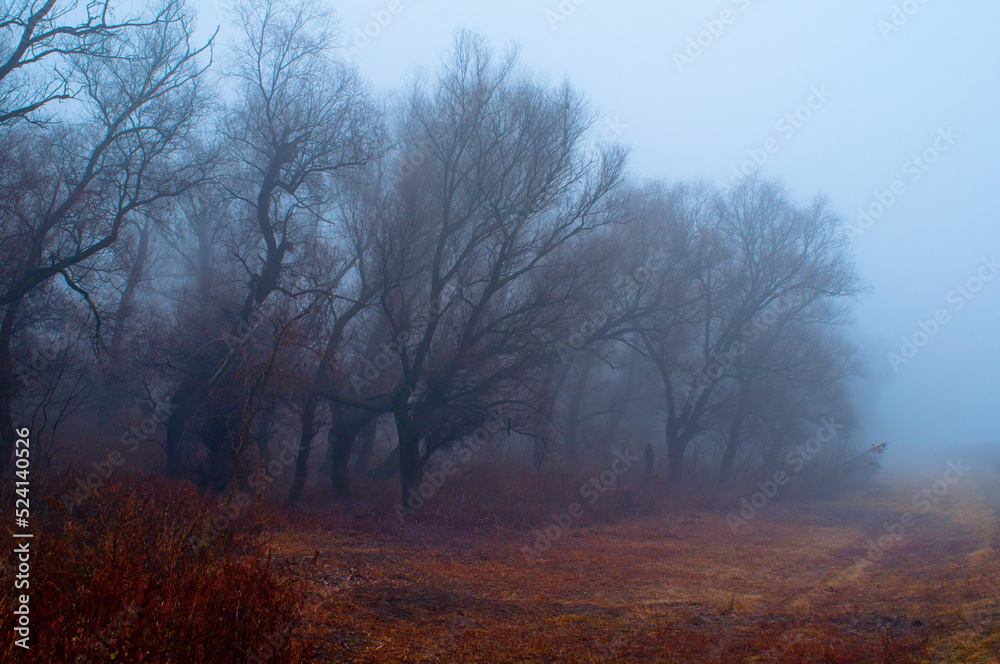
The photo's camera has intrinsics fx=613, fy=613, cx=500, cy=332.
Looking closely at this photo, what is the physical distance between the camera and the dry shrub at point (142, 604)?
3.92m

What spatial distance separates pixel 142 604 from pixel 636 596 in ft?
21.2

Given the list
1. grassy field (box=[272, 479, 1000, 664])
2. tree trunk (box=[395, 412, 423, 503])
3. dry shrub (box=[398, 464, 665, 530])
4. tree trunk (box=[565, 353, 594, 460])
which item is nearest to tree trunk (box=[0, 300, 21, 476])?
grassy field (box=[272, 479, 1000, 664])

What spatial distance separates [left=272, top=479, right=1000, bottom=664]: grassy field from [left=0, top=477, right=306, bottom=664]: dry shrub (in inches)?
31.4

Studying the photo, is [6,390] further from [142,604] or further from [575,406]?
[575,406]

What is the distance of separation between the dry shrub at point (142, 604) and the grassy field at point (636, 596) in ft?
2.62

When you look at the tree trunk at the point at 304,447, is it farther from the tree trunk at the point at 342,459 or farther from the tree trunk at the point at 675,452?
the tree trunk at the point at 675,452

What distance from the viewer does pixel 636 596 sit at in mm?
8711

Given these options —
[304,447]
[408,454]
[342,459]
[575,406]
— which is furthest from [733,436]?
[304,447]

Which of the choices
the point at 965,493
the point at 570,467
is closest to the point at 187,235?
the point at 570,467

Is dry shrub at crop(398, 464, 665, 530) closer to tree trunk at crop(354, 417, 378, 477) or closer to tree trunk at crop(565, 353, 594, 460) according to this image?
tree trunk at crop(354, 417, 378, 477)

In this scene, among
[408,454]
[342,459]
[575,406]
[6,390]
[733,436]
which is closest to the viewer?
[6,390]

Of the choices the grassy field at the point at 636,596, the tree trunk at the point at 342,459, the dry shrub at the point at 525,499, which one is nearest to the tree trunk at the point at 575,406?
the dry shrub at the point at 525,499

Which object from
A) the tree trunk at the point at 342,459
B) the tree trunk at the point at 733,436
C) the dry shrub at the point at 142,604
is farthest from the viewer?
the tree trunk at the point at 733,436

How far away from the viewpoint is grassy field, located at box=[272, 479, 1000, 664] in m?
5.98
